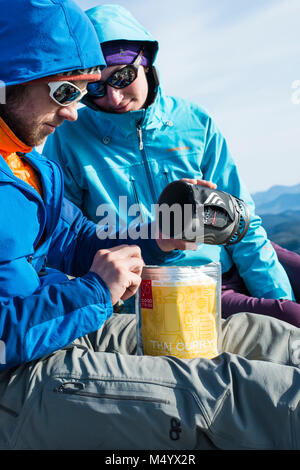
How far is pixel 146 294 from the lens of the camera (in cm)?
160

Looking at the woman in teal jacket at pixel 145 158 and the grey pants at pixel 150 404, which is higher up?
the woman in teal jacket at pixel 145 158

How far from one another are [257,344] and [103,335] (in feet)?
1.80

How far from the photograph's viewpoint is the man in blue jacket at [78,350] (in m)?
1.28

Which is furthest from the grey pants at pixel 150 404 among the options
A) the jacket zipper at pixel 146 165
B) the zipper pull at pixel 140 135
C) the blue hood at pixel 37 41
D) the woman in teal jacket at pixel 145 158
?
the zipper pull at pixel 140 135

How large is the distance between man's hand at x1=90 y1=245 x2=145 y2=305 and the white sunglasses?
515 millimetres

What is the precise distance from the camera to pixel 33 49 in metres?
1.53

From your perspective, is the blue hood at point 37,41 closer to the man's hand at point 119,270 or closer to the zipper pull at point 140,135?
the man's hand at point 119,270

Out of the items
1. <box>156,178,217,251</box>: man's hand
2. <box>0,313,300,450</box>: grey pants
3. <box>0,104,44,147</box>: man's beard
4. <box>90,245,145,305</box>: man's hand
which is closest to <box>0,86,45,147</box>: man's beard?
<box>0,104,44,147</box>: man's beard

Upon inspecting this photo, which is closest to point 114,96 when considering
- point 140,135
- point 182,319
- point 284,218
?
point 140,135

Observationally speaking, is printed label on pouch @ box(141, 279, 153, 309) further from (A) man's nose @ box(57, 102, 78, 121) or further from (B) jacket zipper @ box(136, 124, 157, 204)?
(B) jacket zipper @ box(136, 124, 157, 204)

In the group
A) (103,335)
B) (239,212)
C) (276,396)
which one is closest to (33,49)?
(239,212)

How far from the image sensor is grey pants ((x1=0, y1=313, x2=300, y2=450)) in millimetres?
1263

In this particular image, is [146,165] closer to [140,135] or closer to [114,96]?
[140,135]

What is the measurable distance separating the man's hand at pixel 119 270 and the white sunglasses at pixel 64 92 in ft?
1.69
